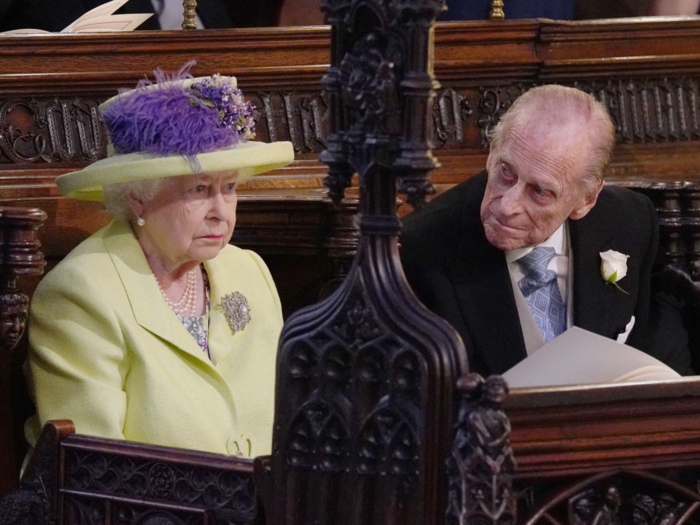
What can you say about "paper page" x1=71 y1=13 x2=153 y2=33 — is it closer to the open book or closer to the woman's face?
the open book

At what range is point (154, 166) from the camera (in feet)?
7.91

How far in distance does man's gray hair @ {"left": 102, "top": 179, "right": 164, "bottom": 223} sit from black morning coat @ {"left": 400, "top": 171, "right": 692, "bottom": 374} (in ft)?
1.86

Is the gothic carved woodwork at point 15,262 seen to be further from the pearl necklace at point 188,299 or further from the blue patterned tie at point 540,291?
the blue patterned tie at point 540,291

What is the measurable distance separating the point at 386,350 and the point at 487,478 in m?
0.19

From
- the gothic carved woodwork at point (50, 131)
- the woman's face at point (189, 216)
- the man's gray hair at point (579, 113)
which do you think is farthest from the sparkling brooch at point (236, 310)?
the gothic carved woodwork at point (50, 131)

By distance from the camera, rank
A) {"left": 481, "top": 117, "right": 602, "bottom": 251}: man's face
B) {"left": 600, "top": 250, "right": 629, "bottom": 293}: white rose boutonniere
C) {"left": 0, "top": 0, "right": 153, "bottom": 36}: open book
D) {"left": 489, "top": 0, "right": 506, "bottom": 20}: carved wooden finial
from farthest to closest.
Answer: {"left": 489, "top": 0, "right": 506, "bottom": 20}: carved wooden finial → {"left": 0, "top": 0, "right": 153, "bottom": 36}: open book → {"left": 600, "top": 250, "right": 629, "bottom": 293}: white rose boutonniere → {"left": 481, "top": 117, "right": 602, "bottom": 251}: man's face

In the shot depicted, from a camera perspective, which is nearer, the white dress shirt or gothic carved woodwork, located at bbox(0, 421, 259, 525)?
gothic carved woodwork, located at bbox(0, 421, 259, 525)

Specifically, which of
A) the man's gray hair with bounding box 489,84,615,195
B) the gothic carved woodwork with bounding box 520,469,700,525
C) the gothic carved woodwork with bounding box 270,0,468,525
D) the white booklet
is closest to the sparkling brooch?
the man's gray hair with bounding box 489,84,615,195

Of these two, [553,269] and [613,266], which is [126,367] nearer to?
[553,269]

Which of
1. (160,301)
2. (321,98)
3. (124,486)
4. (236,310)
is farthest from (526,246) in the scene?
(124,486)

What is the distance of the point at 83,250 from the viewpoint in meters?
2.48

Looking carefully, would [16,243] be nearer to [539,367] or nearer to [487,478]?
[539,367]

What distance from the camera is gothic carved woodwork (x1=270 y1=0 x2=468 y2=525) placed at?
135cm

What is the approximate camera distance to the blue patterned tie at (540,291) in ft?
8.75
